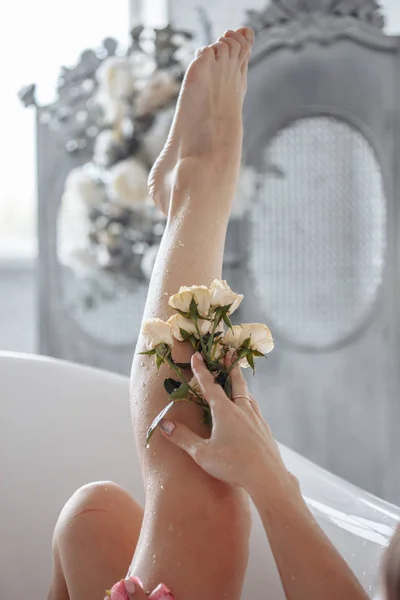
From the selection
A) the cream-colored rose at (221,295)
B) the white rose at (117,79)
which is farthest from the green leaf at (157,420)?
the white rose at (117,79)

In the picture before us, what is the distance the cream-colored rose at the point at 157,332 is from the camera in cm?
80

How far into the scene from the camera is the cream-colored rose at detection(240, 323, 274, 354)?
2.64ft

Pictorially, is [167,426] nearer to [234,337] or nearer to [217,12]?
[234,337]

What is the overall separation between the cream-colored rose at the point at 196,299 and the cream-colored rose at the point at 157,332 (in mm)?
26

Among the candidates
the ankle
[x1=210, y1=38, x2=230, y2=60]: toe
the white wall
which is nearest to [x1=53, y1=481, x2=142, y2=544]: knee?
the ankle

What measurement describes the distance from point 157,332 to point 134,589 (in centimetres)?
24

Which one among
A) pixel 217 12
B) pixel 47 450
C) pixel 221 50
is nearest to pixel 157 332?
pixel 221 50

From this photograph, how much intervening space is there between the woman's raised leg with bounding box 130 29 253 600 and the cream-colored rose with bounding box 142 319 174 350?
0.04 meters

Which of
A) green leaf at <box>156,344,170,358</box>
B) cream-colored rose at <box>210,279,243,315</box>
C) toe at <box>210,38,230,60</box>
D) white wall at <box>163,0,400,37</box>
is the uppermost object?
white wall at <box>163,0,400,37</box>

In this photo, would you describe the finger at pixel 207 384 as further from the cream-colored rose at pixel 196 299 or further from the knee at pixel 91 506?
the knee at pixel 91 506

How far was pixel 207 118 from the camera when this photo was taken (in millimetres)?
1088

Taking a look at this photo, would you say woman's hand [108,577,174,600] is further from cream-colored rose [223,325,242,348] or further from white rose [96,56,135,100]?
white rose [96,56,135,100]

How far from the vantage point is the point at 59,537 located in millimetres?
884

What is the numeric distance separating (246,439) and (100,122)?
133cm
